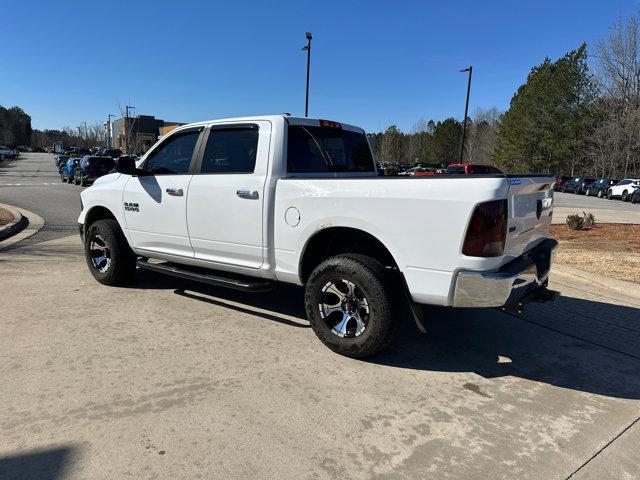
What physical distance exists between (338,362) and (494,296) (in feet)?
4.48

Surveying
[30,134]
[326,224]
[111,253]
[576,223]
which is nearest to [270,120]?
[326,224]

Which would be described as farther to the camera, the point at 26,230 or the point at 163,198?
the point at 26,230

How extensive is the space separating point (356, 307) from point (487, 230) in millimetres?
1227

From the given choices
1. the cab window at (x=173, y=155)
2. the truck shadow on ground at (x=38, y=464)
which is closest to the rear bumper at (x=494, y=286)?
the truck shadow on ground at (x=38, y=464)

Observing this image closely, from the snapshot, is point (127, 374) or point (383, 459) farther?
point (127, 374)

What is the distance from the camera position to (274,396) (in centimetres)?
323

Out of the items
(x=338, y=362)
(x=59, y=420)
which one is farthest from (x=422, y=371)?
(x=59, y=420)

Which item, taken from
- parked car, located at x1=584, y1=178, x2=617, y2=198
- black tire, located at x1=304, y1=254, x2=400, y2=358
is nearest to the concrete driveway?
black tire, located at x1=304, y1=254, x2=400, y2=358

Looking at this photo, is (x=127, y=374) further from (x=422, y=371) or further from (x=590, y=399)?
(x=590, y=399)

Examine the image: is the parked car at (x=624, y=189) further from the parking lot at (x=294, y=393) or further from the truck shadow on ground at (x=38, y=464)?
the truck shadow on ground at (x=38, y=464)

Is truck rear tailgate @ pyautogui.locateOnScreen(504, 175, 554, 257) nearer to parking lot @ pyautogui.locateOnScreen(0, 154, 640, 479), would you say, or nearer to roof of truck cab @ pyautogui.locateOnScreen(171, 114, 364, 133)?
parking lot @ pyautogui.locateOnScreen(0, 154, 640, 479)

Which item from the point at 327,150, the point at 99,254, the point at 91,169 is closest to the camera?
the point at 327,150

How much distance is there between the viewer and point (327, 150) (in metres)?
4.81

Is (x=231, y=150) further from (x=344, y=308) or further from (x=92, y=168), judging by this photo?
(x=92, y=168)
